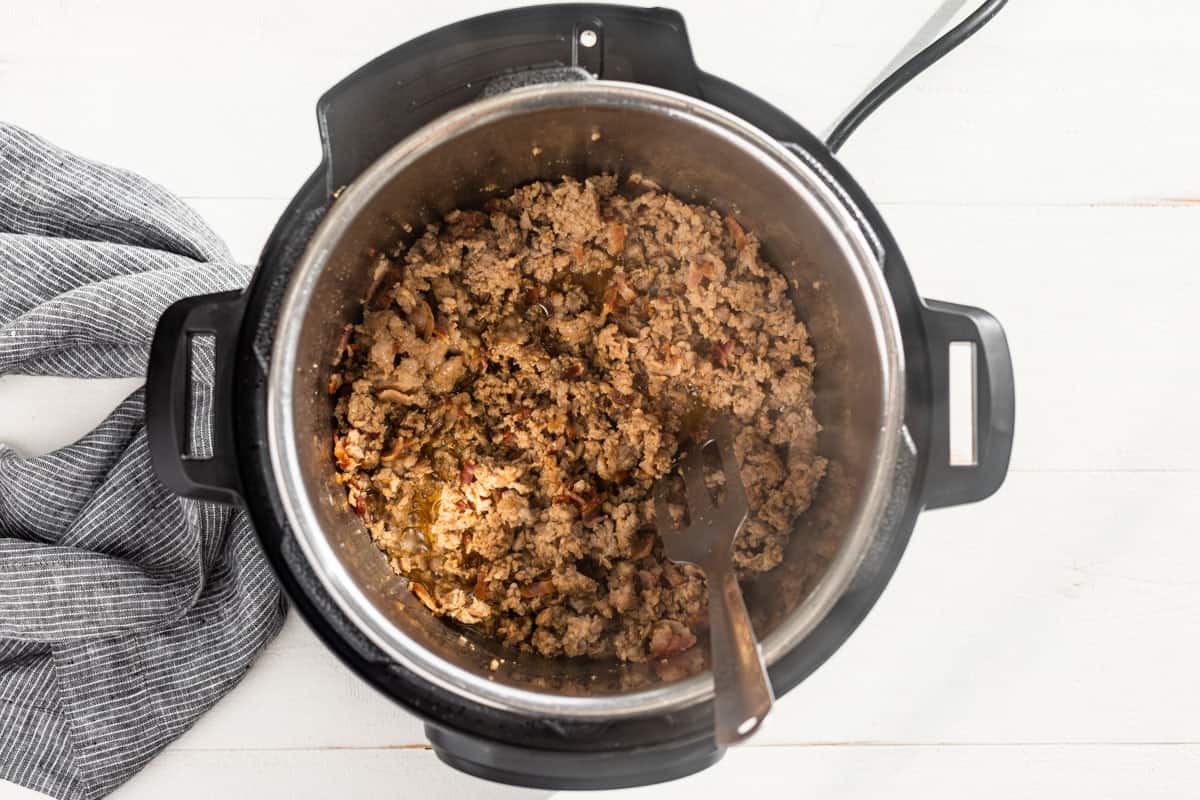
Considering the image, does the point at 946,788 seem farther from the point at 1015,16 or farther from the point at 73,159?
the point at 73,159

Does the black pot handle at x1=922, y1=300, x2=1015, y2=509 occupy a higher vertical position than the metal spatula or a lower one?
higher

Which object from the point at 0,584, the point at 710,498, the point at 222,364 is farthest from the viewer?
the point at 0,584

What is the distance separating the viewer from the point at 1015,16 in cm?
137

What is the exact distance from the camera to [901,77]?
128 cm

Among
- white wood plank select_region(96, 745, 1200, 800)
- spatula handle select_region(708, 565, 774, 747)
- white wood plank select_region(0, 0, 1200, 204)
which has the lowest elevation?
white wood plank select_region(96, 745, 1200, 800)

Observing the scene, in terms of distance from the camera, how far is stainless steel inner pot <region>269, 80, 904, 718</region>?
3.07 feet

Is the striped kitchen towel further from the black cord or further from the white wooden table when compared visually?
the black cord

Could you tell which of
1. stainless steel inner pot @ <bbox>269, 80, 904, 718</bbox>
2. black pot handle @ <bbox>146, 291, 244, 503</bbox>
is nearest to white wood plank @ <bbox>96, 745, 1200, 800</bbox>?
stainless steel inner pot @ <bbox>269, 80, 904, 718</bbox>

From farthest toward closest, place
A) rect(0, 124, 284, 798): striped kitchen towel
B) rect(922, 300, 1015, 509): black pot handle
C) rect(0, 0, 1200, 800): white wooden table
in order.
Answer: rect(0, 0, 1200, 800): white wooden table
rect(0, 124, 284, 798): striped kitchen towel
rect(922, 300, 1015, 509): black pot handle

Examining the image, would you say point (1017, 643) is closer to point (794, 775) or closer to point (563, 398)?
point (794, 775)

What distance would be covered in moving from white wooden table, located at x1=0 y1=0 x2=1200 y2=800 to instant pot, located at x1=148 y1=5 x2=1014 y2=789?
0.40 meters

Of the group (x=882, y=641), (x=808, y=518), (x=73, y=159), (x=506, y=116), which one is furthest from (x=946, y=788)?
(x=73, y=159)

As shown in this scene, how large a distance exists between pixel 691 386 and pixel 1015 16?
810 millimetres

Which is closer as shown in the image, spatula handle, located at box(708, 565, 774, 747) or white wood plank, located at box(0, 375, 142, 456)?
spatula handle, located at box(708, 565, 774, 747)
